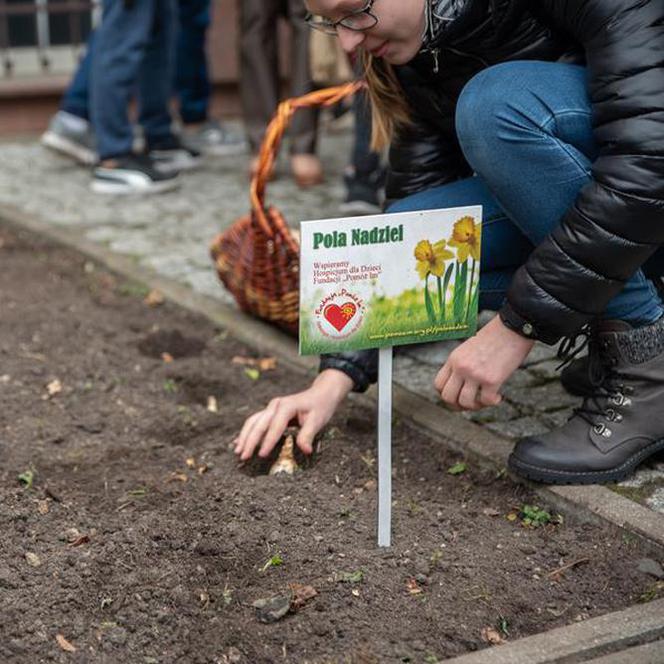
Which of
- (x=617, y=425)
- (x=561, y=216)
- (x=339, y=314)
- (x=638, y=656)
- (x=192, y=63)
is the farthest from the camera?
(x=192, y=63)

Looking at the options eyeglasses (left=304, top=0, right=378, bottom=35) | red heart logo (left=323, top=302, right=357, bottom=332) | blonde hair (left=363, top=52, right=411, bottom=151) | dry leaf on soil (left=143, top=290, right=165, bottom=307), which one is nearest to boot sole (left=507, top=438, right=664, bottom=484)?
red heart logo (left=323, top=302, right=357, bottom=332)

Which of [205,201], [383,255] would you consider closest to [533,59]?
[383,255]

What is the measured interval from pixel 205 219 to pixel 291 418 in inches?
110

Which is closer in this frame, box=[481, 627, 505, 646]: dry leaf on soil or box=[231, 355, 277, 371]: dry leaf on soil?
box=[481, 627, 505, 646]: dry leaf on soil

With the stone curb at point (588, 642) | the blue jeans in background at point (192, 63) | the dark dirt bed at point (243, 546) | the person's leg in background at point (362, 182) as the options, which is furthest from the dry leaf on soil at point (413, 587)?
the blue jeans in background at point (192, 63)

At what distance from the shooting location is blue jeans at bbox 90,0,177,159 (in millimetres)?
5785

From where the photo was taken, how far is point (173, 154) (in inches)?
259

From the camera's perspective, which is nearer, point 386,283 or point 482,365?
point 386,283

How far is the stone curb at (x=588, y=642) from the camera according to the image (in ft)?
7.11

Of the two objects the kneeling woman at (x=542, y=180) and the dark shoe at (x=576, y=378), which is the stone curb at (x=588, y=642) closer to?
the kneeling woman at (x=542, y=180)

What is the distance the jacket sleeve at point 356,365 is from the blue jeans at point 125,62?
3.23 meters

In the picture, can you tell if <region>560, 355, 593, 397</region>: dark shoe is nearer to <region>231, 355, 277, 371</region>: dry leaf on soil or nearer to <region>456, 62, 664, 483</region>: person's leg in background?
<region>456, 62, 664, 483</region>: person's leg in background

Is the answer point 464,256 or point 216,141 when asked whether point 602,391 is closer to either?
point 464,256

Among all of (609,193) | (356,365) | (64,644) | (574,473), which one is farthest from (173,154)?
(64,644)
